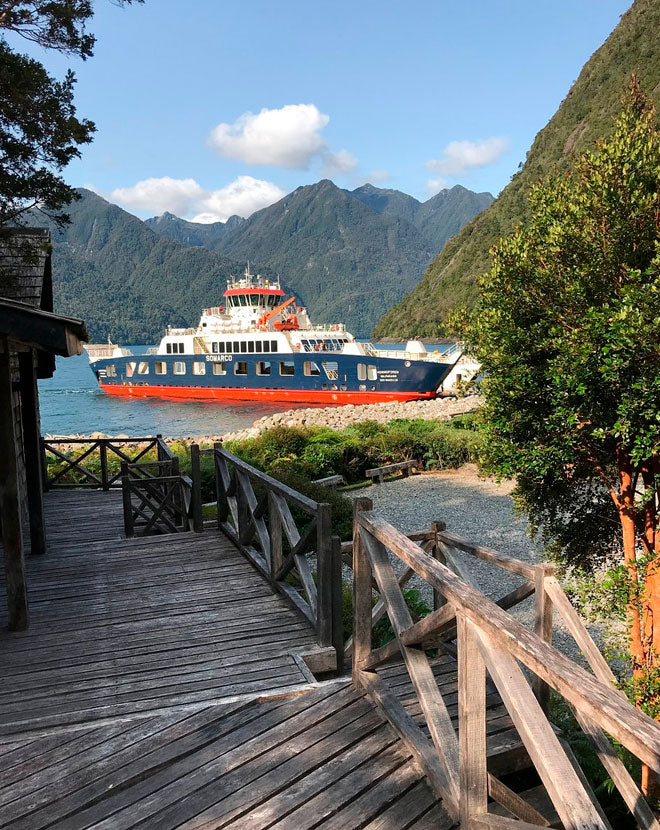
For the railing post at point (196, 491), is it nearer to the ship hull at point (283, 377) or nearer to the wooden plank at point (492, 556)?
the wooden plank at point (492, 556)

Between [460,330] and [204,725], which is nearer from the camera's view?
[204,725]

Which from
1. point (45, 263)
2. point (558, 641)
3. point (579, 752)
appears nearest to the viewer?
point (579, 752)

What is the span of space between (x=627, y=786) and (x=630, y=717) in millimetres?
1225

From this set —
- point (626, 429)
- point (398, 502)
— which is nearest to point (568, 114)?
point (398, 502)

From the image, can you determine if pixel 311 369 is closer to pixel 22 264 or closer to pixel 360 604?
pixel 22 264

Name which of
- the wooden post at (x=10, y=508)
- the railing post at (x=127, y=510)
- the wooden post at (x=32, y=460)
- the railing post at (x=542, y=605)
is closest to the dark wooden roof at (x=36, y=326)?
the wooden post at (x=10, y=508)

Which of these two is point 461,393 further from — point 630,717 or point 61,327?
point 630,717

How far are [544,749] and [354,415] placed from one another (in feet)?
83.5

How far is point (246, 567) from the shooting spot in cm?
591

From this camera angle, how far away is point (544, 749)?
5.72 ft

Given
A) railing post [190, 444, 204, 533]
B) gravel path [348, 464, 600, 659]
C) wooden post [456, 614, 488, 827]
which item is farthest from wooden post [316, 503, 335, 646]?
gravel path [348, 464, 600, 659]

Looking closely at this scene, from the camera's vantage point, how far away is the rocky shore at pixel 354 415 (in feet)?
78.7

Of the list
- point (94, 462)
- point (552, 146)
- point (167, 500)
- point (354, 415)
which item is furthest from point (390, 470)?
point (552, 146)

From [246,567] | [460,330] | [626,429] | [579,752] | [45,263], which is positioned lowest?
[579,752]
